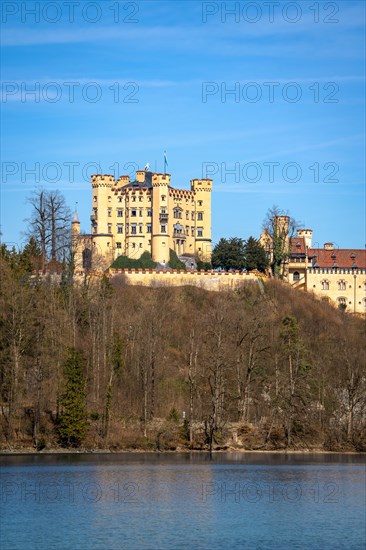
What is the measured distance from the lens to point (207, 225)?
381ft

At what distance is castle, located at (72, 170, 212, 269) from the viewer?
363 ft

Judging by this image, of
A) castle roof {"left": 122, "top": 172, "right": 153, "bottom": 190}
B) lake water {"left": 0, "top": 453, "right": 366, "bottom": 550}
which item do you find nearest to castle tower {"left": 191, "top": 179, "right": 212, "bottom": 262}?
castle roof {"left": 122, "top": 172, "right": 153, "bottom": 190}

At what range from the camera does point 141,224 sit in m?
112

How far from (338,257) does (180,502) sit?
207 ft

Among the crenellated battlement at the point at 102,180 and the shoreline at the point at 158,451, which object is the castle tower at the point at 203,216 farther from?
the shoreline at the point at 158,451

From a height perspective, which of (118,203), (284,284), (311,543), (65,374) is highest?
(118,203)

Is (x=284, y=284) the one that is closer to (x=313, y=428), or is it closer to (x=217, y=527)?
(x=313, y=428)

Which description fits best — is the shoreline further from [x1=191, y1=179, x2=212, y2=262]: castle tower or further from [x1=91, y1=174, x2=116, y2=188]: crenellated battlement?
[x1=91, y1=174, x2=116, y2=188]: crenellated battlement

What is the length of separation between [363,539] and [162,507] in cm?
978

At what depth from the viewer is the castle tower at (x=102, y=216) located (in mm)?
111312

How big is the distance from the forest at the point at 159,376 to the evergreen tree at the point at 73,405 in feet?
0.22

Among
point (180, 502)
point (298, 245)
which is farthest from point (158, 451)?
point (298, 245)

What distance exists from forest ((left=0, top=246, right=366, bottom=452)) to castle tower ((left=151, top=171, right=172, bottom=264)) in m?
17.1

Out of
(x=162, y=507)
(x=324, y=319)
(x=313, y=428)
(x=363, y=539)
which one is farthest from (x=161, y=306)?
(x=363, y=539)
